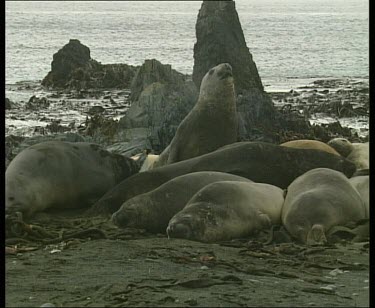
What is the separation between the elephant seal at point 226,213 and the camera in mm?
6301

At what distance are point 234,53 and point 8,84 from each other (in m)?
7.50

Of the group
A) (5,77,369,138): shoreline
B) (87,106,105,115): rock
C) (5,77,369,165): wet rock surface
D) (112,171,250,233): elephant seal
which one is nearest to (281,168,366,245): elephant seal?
(112,171,250,233): elephant seal

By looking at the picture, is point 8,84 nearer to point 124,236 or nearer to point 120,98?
point 120,98

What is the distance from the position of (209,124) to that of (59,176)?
86.1 inches

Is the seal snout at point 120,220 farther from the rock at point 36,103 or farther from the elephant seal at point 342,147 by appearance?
the rock at point 36,103

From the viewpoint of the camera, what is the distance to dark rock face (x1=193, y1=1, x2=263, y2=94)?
44.2 feet

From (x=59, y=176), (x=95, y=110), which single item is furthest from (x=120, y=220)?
(x=95, y=110)

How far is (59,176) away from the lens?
25.1 feet

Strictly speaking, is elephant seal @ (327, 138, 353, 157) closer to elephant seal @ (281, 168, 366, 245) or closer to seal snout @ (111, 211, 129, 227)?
elephant seal @ (281, 168, 366, 245)

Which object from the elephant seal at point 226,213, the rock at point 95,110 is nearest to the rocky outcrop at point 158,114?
the rock at point 95,110

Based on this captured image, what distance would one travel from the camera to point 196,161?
7.72 m

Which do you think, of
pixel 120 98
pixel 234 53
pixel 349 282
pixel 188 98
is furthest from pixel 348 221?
pixel 120 98

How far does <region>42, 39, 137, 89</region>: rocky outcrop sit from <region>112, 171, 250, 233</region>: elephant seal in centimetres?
1220

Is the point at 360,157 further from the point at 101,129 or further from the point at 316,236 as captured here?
the point at 101,129
